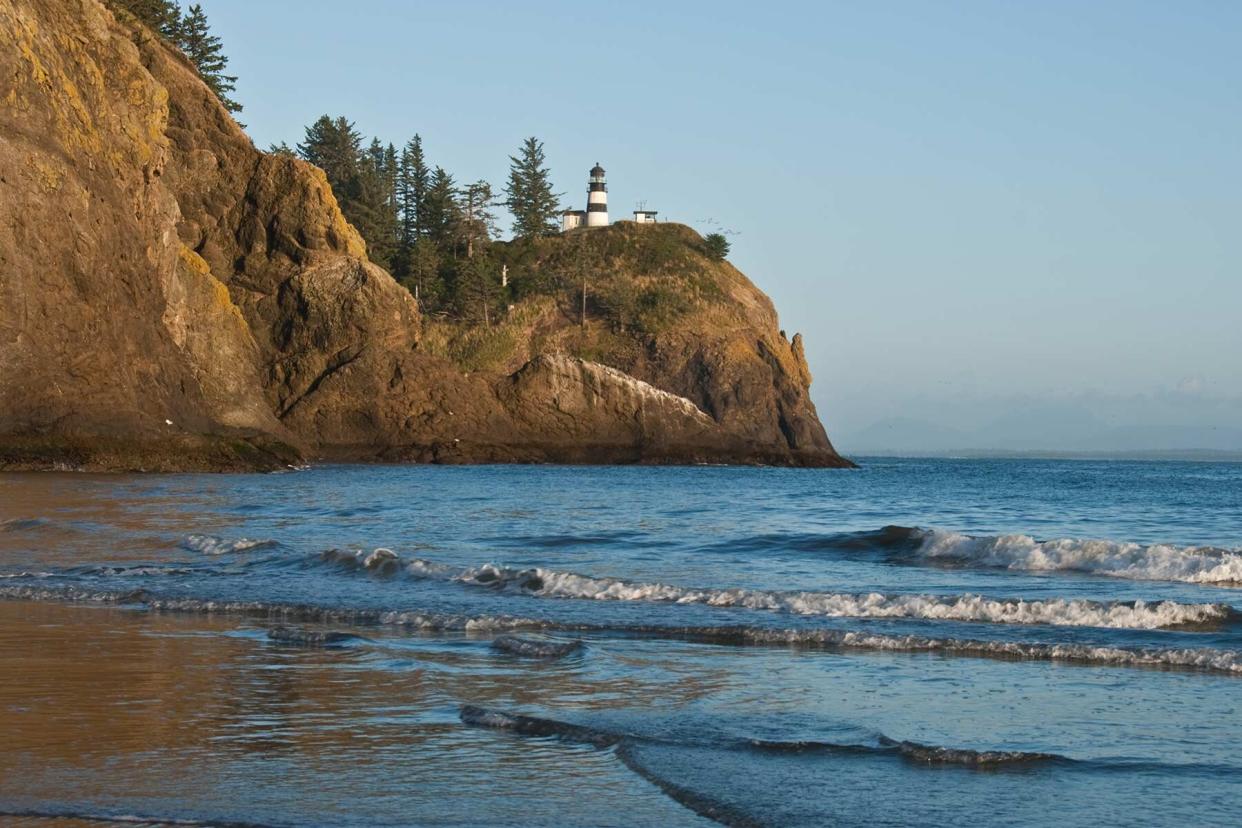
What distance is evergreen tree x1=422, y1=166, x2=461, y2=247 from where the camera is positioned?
299 feet

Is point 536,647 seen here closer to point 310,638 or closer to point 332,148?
point 310,638

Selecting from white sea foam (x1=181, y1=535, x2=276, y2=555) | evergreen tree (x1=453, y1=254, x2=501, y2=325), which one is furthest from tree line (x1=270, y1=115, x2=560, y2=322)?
white sea foam (x1=181, y1=535, x2=276, y2=555)

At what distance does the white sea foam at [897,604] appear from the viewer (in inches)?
483

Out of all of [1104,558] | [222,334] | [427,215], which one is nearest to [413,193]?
[427,215]

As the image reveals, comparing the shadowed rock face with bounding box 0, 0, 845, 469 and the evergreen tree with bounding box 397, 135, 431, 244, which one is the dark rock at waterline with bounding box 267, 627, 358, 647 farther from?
the evergreen tree with bounding box 397, 135, 431, 244

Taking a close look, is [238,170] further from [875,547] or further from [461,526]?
[875,547]

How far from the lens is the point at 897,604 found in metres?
13.2

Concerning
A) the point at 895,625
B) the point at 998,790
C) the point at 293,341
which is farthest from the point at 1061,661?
the point at 293,341

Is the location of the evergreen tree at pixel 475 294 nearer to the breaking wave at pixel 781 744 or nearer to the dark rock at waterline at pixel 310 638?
the dark rock at waterline at pixel 310 638

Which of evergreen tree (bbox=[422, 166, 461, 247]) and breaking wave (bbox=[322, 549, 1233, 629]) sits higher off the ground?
evergreen tree (bbox=[422, 166, 461, 247])

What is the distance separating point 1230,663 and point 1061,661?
3.97 feet

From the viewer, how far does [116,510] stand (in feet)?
79.7

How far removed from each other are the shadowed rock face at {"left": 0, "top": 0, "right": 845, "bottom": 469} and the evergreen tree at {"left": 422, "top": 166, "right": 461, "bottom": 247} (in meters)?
20.4

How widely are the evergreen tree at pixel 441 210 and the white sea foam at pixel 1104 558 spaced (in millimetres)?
75268
